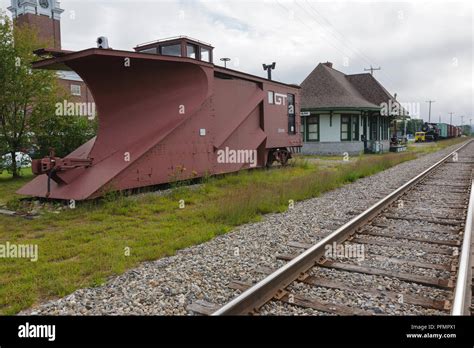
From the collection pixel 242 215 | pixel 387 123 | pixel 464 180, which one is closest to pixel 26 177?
pixel 242 215

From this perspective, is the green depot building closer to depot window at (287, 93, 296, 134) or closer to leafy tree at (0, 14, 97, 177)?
depot window at (287, 93, 296, 134)

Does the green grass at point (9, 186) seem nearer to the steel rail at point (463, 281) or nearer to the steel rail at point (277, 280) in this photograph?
the steel rail at point (277, 280)

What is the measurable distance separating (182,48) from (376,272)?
32.8 ft

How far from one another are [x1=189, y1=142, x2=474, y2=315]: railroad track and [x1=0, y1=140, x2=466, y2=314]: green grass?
1816 millimetres

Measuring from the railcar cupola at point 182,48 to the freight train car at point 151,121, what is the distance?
0.10 feet

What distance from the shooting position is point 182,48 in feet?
39.9

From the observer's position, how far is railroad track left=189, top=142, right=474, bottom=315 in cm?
348

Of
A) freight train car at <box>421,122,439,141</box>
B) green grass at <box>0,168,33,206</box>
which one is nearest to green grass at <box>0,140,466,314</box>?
green grass at <box>0,168,33,206</box>

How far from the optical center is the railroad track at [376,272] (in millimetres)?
3482

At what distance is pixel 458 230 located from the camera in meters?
6.14

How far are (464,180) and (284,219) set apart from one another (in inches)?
331


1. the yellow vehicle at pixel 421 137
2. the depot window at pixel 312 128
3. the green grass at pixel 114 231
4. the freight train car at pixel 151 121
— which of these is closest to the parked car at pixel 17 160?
the green grass at pixel 114 231

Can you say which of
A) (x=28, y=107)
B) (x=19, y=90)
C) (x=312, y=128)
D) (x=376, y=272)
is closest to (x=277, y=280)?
(x=376, y=272)
